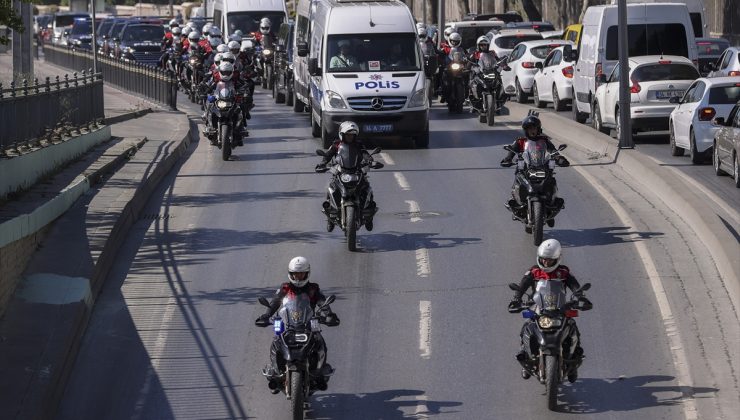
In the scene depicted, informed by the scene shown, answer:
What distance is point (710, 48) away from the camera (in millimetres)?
41469

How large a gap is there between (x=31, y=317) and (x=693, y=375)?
5.70 metres

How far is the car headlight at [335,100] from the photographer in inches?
1143

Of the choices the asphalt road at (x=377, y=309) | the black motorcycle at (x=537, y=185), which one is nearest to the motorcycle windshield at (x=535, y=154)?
the black motorcycle at (x=537, y=185)

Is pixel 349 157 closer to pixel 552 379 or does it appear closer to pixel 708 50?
pixel 552 379

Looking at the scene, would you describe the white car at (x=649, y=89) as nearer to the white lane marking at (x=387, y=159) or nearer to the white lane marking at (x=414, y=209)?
the white lane marking at (x=387, y=159)

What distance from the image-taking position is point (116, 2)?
141 m

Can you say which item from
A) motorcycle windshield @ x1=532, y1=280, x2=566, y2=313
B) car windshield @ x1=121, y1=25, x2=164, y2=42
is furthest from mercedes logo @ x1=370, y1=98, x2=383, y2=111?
car windshield @ x1=121, y1=25, x2=164, y2=42

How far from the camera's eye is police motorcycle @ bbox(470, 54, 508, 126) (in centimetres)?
3306

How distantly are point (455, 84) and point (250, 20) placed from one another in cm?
1463

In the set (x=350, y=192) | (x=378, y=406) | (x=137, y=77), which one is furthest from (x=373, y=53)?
(x=378, y=406)

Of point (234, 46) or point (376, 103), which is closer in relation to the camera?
point (376, 103)

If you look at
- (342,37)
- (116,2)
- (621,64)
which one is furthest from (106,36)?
(116,2)

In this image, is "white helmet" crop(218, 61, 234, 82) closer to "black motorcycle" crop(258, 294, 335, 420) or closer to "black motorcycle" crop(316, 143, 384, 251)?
"black motorcycle" crop(316, 143, 384, 251)

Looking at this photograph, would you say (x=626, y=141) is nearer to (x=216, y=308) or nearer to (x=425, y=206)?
(x=425, y=206)
